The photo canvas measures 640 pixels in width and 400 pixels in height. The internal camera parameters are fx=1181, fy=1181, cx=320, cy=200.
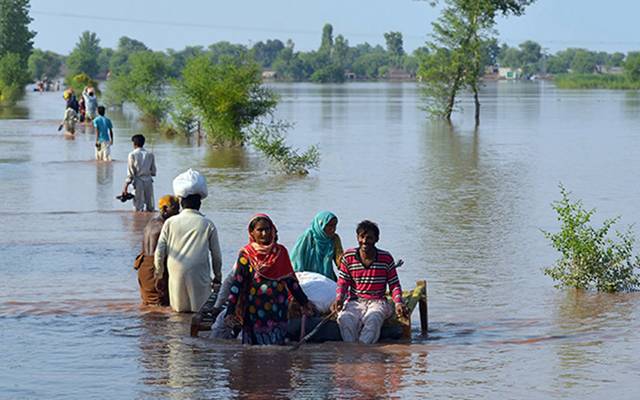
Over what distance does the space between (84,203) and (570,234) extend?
982 centimetres

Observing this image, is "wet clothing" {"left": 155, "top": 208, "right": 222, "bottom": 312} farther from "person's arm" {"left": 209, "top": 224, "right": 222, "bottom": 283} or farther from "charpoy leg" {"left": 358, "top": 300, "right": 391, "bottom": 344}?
"charpoy leg" {"left": 358, "top": 300, "right": 391, "bottom": 344}

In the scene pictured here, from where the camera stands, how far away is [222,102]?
111 ft

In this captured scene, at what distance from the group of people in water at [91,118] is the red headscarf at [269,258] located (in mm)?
15098

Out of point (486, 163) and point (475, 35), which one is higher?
point (475, 35)

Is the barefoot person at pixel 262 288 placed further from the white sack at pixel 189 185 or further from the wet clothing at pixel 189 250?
the white sack at pixel 189 185

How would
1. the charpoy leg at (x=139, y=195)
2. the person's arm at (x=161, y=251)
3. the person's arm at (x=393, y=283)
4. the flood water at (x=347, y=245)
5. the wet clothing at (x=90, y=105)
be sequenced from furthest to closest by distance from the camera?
the wet clothing at (x=90, y=105) → the charpoy leg at (x=139, y=195) → the person's arm at (x=161, y=251) → the person's arm at (x=393, y=283) → the flood water at (x=347, y=245)

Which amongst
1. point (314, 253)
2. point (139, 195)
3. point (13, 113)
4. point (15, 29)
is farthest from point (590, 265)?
point (15, 29)

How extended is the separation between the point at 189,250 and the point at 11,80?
213 ft

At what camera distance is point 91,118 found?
42.9 m

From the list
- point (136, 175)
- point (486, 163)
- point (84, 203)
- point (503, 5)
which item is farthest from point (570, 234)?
point (503, 5)

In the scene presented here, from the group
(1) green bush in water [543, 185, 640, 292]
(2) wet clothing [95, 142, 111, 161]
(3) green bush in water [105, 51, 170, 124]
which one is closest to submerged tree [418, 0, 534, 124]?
(3) green bush in water [105, 51, 170, 124]

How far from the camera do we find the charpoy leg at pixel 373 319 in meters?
9.39

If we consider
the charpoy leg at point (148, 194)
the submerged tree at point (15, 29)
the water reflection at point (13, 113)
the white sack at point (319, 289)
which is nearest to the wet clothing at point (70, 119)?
the water reflection at point (13, 113)

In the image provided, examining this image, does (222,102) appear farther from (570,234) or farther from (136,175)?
(570,234)
